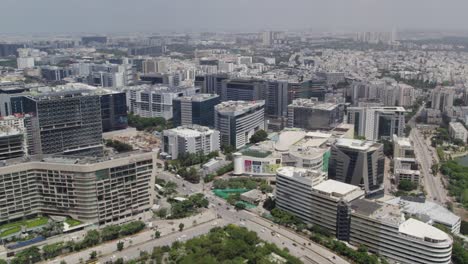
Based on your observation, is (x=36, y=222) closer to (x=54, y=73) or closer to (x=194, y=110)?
(x=194, y=110)

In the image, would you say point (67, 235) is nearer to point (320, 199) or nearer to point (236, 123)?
point (320, 199)

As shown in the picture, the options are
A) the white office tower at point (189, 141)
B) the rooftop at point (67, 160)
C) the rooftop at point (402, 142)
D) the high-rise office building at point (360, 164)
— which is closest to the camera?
the rooftop at point (67, 160)

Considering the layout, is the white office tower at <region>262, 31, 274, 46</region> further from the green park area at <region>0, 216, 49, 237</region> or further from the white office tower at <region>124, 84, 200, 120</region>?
the green park area at <region>0, 216, 49, 237</region>

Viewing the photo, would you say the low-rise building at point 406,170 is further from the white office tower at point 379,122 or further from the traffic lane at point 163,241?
the traffic lane at point 163,241

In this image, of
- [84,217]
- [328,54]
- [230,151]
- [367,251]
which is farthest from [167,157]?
[328,54]

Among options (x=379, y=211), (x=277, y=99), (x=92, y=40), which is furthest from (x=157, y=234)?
A: (x=92, y=40)

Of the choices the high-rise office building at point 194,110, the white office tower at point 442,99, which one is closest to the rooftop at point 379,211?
the high-rise office building at point 194,110
